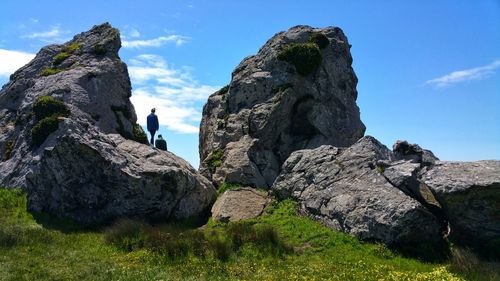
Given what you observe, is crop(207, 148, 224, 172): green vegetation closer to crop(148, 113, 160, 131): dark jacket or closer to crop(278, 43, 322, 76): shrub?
crop(148, 113, 160, 131): dark jacket

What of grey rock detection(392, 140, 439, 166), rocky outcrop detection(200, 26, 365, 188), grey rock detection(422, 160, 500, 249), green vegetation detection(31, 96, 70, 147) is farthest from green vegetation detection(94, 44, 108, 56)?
grey rock detection(422, 160, 500, 249)

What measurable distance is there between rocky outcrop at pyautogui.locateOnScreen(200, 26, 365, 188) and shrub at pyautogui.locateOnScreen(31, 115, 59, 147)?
46.7 ft

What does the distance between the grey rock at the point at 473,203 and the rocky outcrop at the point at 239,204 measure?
1259 cm

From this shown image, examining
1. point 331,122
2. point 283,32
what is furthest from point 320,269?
point 283,32

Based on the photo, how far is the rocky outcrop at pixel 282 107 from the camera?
136 feet

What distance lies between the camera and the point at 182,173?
107 ft

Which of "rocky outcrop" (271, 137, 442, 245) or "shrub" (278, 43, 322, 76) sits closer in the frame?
"rocky outcrop" (271, 137, 442, 245)

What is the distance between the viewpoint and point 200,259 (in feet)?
72.1

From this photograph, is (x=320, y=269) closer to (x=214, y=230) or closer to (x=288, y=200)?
(x=214, y=230)

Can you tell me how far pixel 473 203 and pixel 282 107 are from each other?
21466mm

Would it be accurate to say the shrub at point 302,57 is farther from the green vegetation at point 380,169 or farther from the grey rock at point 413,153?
the green vegetation at point 380,169

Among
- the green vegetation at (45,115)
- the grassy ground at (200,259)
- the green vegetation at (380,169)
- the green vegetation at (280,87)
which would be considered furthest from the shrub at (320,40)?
the green vegetation at (45,115)

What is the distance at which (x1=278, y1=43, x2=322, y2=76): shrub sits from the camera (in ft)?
147

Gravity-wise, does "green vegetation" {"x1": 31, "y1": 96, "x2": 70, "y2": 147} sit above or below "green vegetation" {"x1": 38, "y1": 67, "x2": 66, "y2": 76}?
below
